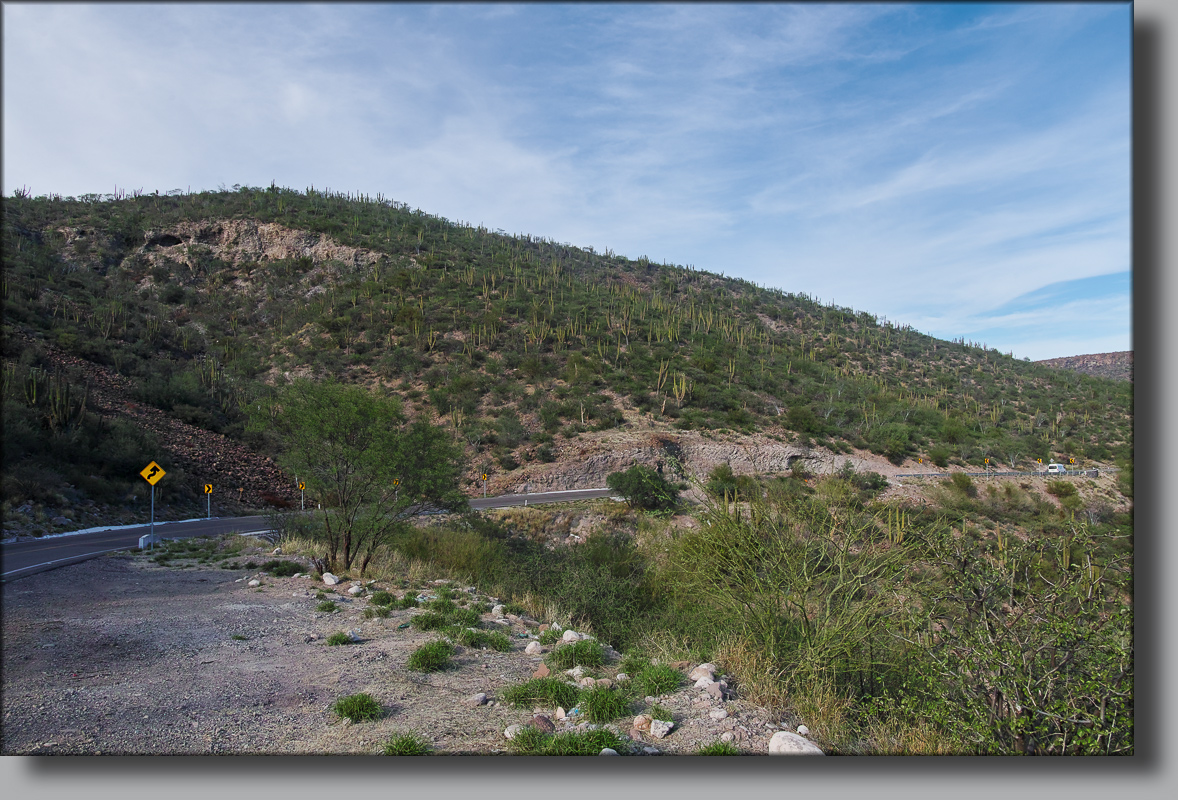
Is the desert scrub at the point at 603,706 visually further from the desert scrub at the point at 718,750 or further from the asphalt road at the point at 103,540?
the asphalt road at the point at 103,540

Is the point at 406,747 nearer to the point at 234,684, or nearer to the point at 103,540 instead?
the point at 234,684

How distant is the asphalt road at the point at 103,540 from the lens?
12906mm

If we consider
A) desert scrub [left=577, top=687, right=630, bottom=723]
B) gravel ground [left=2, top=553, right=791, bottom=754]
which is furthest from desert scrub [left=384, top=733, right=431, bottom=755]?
desert scrub [left=577, top=687, right=630, bottom=723]

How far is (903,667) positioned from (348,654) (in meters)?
6.74

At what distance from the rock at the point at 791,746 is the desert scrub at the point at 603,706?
1426mm

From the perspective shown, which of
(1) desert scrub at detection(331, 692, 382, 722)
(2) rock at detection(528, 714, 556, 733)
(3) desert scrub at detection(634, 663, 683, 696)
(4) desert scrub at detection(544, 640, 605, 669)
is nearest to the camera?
(2) rock at detection(528, 714, 556, 733)

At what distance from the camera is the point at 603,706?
5207mm

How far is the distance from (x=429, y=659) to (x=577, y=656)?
1.89 metres

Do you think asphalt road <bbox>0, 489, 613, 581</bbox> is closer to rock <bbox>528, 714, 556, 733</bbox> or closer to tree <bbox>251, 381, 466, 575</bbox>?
tree <bbox>251, 381, 466, 575</bbox>

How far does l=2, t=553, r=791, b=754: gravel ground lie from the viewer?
464cm

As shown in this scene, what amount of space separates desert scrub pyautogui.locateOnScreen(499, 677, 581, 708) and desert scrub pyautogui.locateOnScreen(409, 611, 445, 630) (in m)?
3.50

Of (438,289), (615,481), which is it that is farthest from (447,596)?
(438,289)

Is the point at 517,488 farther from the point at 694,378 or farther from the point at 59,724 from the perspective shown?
the point at 59,724

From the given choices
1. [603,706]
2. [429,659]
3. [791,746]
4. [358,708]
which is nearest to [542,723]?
[603,706]
